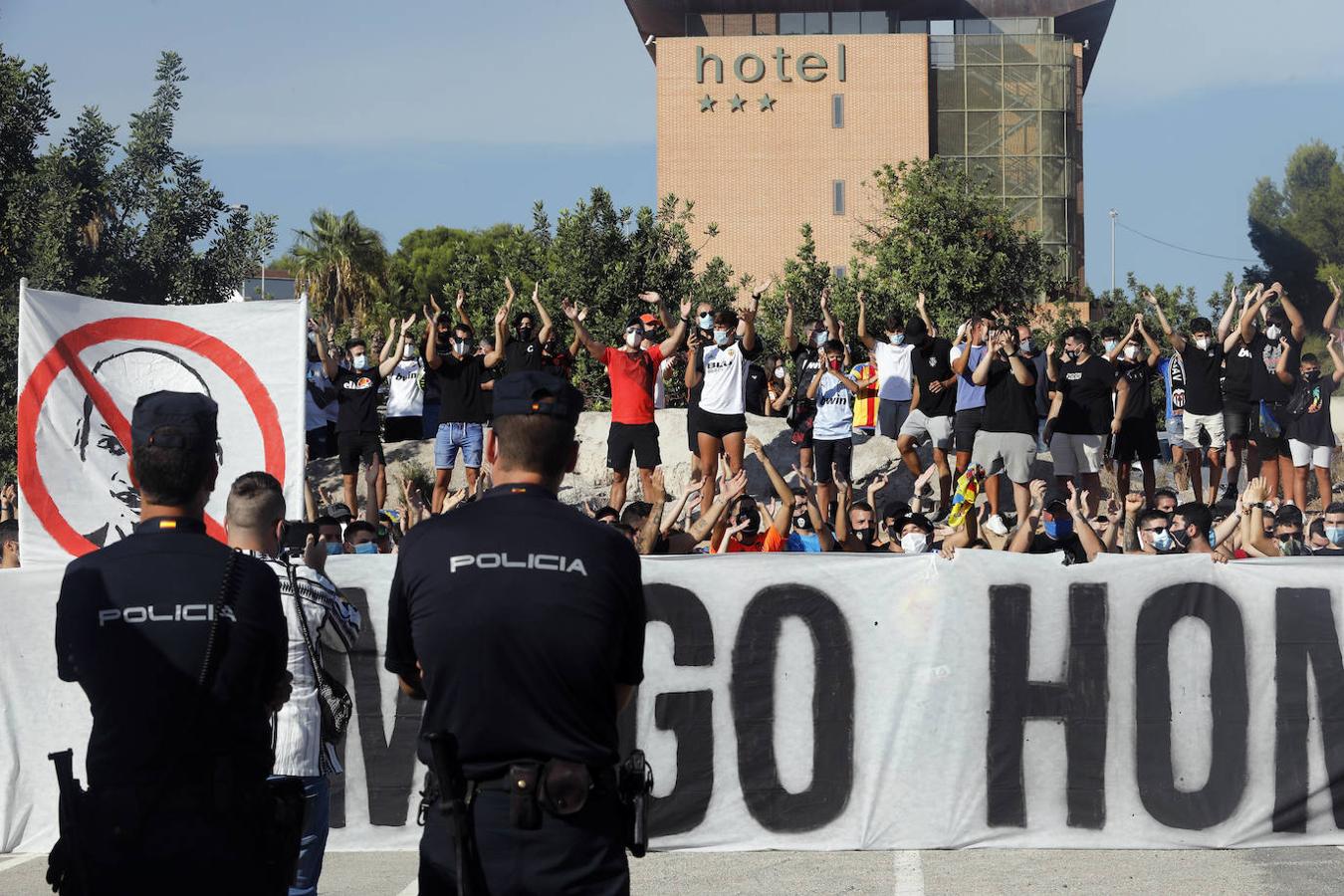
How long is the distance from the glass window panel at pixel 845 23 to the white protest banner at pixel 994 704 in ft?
203

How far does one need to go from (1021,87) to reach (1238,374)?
53241mm

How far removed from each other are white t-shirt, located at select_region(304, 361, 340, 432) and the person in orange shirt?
5.98 m

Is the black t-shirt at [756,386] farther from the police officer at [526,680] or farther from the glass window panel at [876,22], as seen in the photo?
the glass window panel at [876,22]

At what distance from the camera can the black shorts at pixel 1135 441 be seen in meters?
15.2

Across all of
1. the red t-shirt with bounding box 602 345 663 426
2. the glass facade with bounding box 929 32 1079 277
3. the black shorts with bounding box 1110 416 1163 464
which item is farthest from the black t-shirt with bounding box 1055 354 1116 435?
the glass facade with bounding box 929 32 1079 277

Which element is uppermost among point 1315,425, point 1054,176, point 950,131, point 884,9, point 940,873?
point 884,9

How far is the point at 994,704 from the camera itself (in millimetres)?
7922

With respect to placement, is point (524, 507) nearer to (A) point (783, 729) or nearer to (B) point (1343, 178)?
(A) point (783, 729)

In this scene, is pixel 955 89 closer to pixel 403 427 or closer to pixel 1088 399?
pixel 403 427

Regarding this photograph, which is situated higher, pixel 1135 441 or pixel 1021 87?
pixel 1021 87

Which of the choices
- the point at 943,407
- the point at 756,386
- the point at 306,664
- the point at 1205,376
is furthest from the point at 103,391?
the point at 1205,376

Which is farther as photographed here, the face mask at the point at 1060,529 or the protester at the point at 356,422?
the protester at the point at 356,422

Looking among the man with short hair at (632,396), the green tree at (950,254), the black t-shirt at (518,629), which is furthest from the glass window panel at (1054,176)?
the black t-shirt at (518,629)

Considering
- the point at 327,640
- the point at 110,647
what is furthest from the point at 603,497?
the point at 110,647
